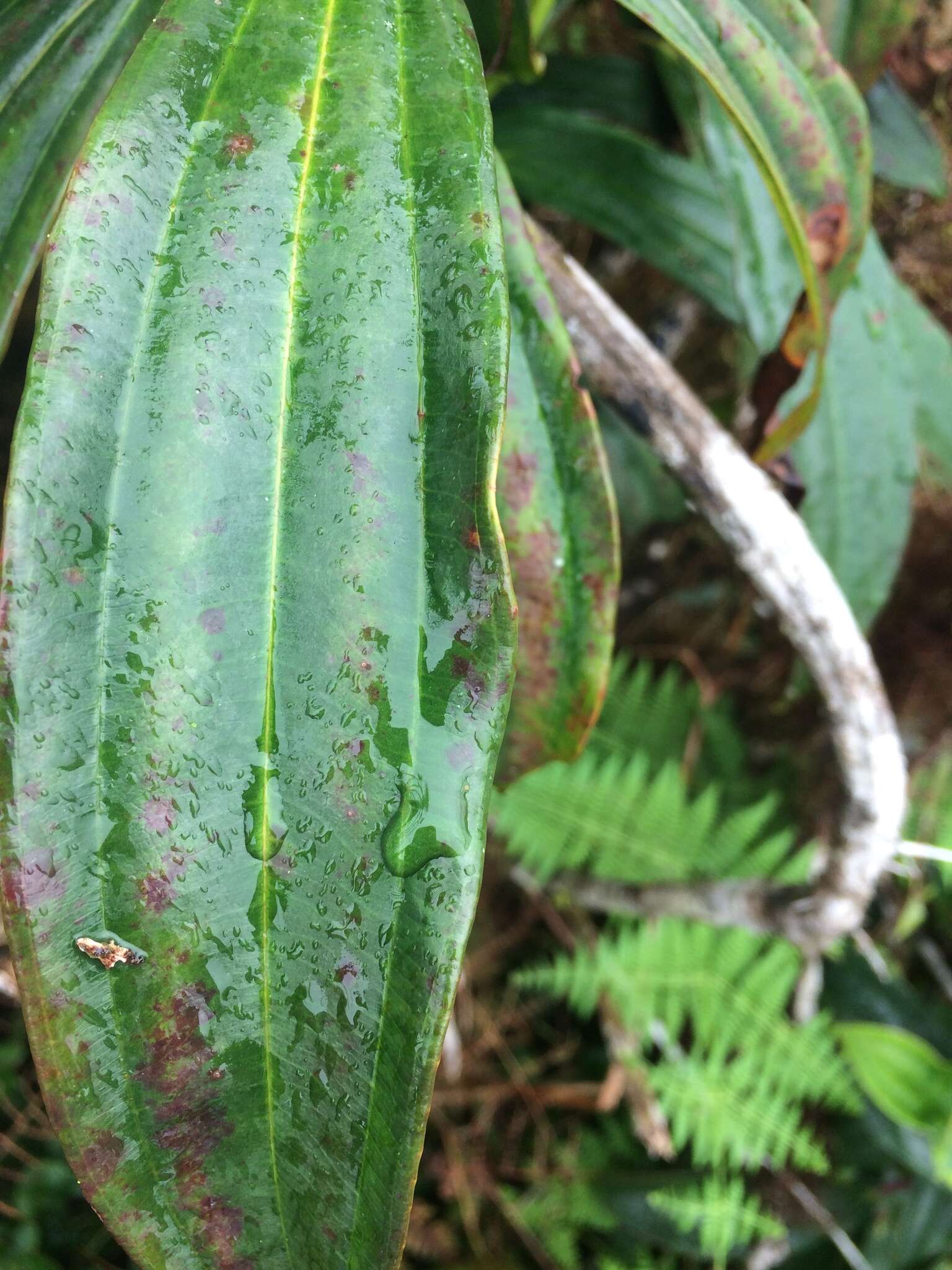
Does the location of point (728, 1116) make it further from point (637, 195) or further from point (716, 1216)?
point (637, 195)

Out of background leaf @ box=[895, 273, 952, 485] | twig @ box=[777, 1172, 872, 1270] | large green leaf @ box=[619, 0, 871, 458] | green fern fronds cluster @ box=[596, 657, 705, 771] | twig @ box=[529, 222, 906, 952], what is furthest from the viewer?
green fern fronds cluster @ box=[596, 657, 705, 771]

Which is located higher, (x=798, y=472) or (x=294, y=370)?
(x=294, y=370)

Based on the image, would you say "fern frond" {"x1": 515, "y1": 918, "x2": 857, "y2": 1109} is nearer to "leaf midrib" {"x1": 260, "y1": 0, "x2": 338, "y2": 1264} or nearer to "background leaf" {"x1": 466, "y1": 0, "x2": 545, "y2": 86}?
"leaf midrib" {"x1": 260, "y1": 0, "x2": 338, "y2": 1264}

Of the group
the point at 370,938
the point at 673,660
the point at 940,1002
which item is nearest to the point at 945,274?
the point at 673,660

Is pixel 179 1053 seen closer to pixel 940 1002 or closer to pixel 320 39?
pixel 320 39

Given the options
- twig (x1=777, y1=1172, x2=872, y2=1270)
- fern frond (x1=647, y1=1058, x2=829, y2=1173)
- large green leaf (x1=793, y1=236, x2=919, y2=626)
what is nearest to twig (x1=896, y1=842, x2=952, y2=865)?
large green leaf (x1=793, y1=236, x2=919, y2=626)

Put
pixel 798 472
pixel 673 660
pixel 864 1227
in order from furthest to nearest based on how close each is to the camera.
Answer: pixel 673 660 < pixel 864 1227 < pixel 798 472

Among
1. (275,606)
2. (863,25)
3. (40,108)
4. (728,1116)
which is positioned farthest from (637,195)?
(728,1116)
